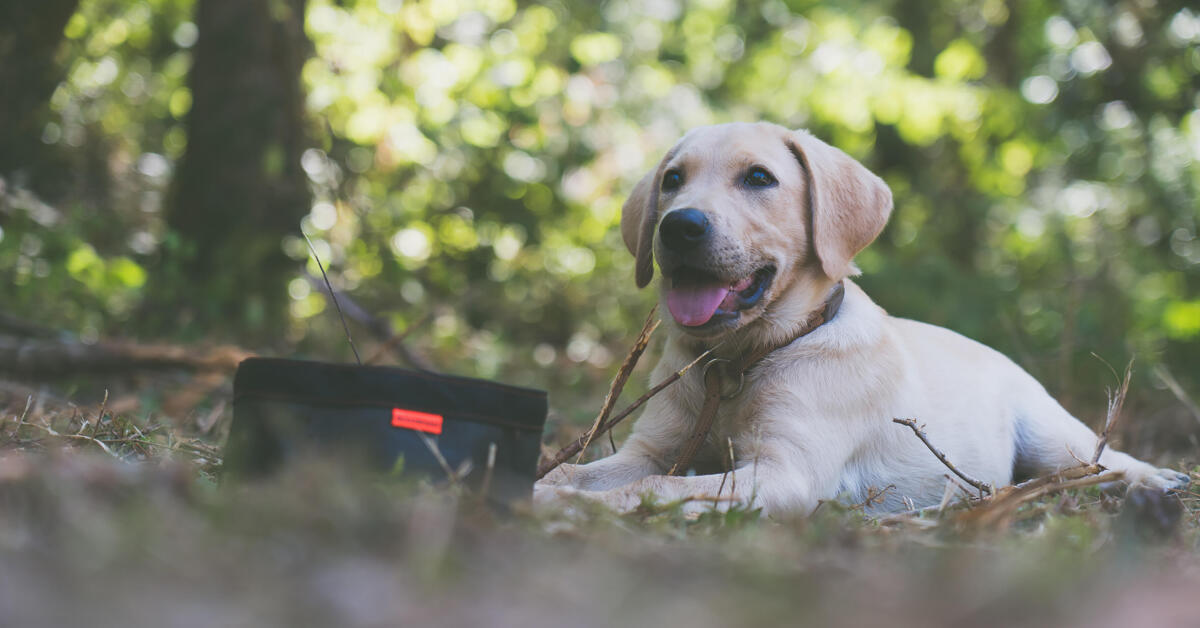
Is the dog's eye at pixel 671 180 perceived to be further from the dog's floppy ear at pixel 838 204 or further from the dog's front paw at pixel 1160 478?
the dog's front paw at pixel 1160 478

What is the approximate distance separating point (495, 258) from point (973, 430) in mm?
6146

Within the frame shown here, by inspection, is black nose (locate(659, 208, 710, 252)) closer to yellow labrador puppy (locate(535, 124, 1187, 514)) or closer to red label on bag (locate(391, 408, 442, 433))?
yellow labrador puppy (locate(535, 124, 1187, 514))

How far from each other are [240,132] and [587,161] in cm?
300

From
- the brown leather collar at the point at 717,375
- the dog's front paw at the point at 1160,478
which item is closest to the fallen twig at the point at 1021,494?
the dog's front paw at the point at 1160,478

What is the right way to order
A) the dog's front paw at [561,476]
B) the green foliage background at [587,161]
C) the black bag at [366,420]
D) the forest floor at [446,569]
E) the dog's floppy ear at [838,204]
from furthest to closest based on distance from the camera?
the green foliage background at [587,161] → the dog's floppy ear at [838,204] → the dog's front paw at [561,476] → the black bag at [366,420] → the forest floor at [446,569]

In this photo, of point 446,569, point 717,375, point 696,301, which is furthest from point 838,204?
point 446,569

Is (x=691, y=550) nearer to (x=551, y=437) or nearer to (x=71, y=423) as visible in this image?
(x=71, y=423)

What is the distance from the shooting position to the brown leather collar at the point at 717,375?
11.1ft

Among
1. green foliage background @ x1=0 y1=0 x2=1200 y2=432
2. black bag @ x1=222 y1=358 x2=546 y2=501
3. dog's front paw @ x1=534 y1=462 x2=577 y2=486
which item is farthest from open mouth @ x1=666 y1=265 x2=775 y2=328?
green foliage background @ x1=0 y1=0 x2=1200 y2=432

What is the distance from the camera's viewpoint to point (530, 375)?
8.75 metres

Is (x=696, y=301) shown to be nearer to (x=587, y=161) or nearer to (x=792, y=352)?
(x=792, y=352)

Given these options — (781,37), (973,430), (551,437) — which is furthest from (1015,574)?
(781,37)

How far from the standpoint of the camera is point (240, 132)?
761 cm

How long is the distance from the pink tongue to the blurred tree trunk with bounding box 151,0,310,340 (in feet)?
15.2
